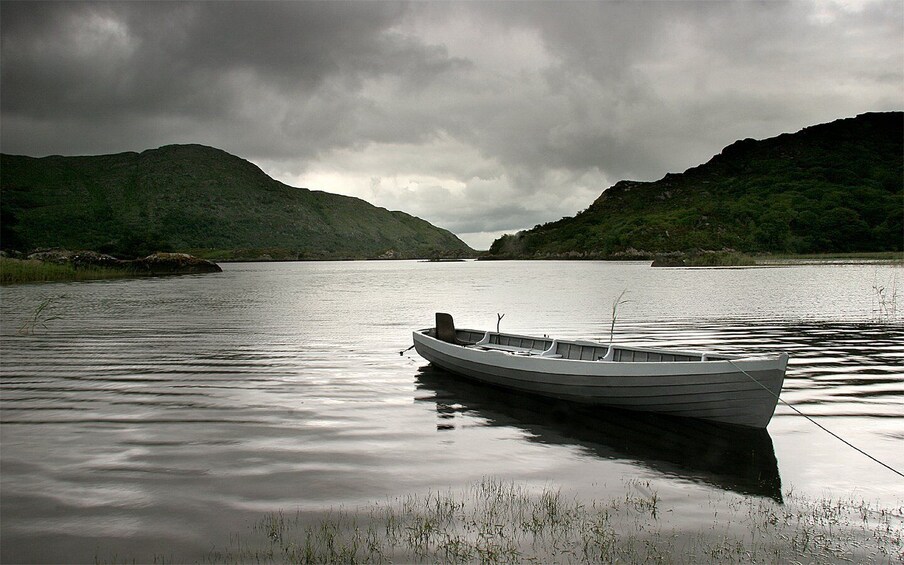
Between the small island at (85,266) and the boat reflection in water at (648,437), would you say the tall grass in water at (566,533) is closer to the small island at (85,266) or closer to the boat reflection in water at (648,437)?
the boat reflection in water at (648,437)

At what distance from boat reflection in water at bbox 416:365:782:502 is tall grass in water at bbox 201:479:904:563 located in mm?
1245

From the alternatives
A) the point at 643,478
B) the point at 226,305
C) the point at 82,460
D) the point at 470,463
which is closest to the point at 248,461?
the point at 82,460

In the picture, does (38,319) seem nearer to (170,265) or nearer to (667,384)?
(667,384)

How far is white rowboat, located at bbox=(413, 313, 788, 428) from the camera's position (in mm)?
12703

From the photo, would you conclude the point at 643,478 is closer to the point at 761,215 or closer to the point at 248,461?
the point at 248,461

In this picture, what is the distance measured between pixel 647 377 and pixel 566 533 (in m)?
6.41

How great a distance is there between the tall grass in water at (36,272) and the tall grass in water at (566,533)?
71.9m

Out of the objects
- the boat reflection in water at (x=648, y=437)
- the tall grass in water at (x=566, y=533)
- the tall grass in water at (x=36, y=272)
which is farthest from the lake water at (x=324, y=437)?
the tall grass in water at (x=36, y=272)

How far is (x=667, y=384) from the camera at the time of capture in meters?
13.6

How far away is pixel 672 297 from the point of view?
2018 inches

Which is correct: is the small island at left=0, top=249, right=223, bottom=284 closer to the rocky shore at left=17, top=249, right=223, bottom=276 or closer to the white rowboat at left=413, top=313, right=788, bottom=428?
the rocky shore at left=17, top=249, right=223, bottom=276

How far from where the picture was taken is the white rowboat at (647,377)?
1270cm

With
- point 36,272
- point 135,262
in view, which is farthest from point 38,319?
point 135,262

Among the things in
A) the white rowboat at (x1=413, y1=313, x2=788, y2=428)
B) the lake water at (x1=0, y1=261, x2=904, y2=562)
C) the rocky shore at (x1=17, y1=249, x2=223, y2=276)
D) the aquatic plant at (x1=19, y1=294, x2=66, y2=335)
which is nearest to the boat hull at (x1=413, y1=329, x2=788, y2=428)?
the white rowboat at (x1=413, y1=313, x2=788, y2=428)
